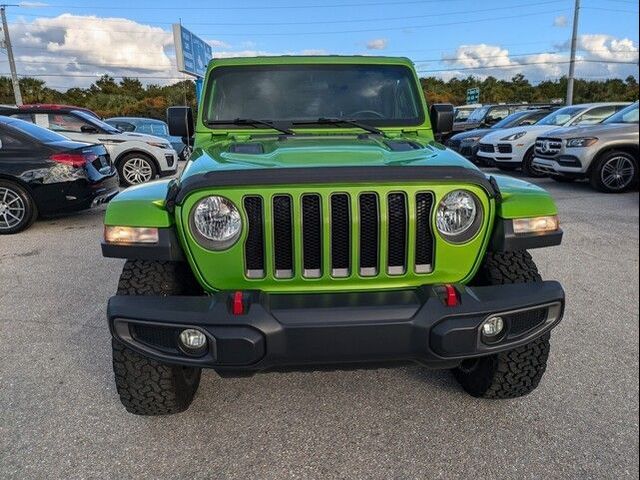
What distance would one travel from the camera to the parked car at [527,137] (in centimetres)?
1091

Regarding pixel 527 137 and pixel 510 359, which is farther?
pixel 527 137

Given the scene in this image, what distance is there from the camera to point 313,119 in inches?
135

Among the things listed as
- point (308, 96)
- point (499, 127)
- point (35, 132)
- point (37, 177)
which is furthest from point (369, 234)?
point (499, 127)

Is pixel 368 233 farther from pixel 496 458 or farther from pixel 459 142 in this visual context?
pixel 459 142

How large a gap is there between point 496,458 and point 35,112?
10231mm

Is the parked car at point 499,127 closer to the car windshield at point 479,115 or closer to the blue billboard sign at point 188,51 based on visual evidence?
the car windshield at point 479,115

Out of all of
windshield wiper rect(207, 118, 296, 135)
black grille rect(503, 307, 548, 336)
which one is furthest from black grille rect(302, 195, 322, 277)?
windshield wiper rect(207, 118, 296, 135)

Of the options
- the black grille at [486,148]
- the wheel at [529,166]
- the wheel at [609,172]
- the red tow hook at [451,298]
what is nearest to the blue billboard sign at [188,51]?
the black grille at [486,148]

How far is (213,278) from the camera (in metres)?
2.24

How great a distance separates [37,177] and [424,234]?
6.02 m

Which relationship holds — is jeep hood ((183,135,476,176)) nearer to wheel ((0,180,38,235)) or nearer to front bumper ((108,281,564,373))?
front bumper ((108,281,564,373))

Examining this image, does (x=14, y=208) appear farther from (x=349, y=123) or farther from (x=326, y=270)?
(x=326, y=270)

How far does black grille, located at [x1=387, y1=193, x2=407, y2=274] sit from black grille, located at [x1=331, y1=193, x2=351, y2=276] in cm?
19

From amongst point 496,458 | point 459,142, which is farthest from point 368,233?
point 459,142
